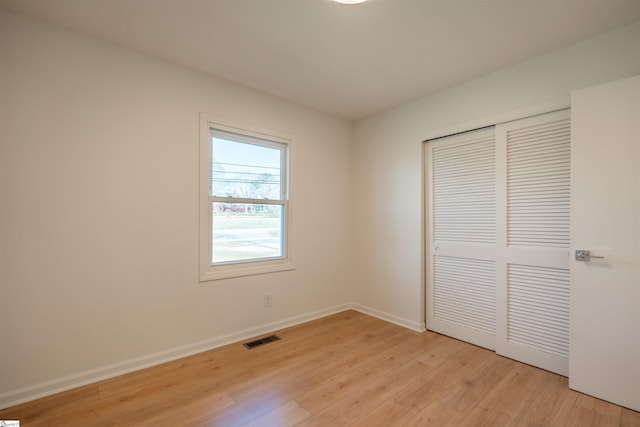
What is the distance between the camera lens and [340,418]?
1.78 meters

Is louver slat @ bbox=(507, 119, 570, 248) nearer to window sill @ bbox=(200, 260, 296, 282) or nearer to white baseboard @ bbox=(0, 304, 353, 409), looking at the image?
window sill @ bbox=(200, 260, 296, 282)

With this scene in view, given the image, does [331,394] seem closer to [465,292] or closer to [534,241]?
[465,292]

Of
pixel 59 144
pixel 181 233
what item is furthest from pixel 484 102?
pixel 59 144

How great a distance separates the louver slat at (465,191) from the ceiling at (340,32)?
0.72m

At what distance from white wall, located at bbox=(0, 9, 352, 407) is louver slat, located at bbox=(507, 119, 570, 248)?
259 cm

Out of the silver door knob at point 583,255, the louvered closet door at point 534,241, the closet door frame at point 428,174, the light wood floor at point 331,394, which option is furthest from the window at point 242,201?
the silver door knob at point 583,255

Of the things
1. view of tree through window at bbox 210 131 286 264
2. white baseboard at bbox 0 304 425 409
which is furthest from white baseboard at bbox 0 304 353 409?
view of tree through window at bbox 210 131 286 264

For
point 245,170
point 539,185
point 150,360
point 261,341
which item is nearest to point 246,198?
point 245,170

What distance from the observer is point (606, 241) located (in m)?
1.95

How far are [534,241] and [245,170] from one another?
9.32ft

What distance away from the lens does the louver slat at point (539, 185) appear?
2.31m

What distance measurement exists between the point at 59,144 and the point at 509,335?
3994 millimetres

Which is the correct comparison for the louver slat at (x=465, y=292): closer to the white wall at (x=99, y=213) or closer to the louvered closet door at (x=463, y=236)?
the louvered closet door at (x=463, y=236)

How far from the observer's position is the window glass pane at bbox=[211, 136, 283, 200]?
9.48 feet
